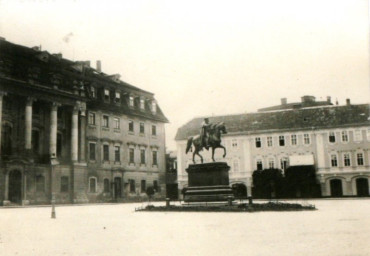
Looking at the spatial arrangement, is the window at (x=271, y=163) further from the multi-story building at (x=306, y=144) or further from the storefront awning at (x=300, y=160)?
the storefront awning at (x=300, y=160)

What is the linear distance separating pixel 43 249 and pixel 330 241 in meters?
6.32

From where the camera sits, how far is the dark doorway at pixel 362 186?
50.8m

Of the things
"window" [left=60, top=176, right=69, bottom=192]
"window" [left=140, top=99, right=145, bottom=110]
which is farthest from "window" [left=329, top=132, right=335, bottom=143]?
"window" [left=60, top=176, right=69, bottom=192]

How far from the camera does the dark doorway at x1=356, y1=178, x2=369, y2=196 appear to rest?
2000 inches

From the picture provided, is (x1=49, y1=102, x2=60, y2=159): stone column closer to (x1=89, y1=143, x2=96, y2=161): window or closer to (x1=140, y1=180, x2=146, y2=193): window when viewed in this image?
(x1=89, y1=143, x2=96, y2=161): window

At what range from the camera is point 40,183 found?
3800 centimetres

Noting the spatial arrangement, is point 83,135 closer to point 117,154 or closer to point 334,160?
point 117,154

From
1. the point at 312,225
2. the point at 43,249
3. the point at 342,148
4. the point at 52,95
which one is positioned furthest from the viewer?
the point at 342,148

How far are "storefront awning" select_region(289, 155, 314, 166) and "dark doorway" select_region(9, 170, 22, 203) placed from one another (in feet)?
104

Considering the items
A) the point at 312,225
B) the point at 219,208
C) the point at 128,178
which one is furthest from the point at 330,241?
the point at 128,178

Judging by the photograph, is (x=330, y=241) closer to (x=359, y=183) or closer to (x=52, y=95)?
(x=52, y=95)

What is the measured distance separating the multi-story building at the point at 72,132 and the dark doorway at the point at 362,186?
73.0 ft

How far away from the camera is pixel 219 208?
2081cm

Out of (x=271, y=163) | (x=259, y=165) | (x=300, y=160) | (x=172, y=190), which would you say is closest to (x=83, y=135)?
(x=172, y=190)
